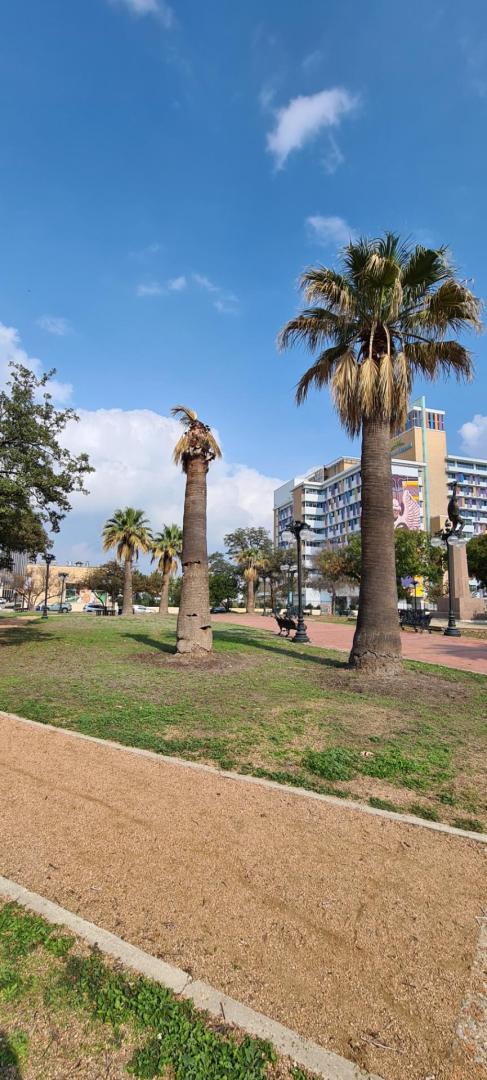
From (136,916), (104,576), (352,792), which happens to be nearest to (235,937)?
(136,916)

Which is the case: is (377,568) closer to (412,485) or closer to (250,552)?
(250,552)

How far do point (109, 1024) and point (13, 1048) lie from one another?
35cm

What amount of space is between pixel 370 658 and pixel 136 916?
7840 millimetres

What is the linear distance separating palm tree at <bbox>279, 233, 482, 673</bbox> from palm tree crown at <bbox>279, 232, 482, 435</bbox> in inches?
0.8

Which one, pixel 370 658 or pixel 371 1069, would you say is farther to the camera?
pixel 370 658

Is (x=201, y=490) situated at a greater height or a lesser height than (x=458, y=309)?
lesser

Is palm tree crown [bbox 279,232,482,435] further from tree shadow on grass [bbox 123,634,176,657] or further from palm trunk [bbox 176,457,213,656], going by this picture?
tree shadow on grass [bbox 123,634,176,657]

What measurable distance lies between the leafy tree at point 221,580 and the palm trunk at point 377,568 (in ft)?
171

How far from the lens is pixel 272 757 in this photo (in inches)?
212

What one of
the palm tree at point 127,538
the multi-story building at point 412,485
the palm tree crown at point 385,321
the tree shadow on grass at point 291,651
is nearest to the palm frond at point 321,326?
the palm tree crown at point 385,321

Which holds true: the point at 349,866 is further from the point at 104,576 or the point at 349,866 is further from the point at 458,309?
the point at 104,576

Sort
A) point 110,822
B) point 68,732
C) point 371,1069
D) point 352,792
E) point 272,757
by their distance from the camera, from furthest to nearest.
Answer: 1. point 68,732
2. point 272,757
3. point 352,792
4. point 110,822
5. point 371,1069

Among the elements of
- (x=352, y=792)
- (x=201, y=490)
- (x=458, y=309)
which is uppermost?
(x=458, y=309)

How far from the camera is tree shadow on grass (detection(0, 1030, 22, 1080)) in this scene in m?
1.78
